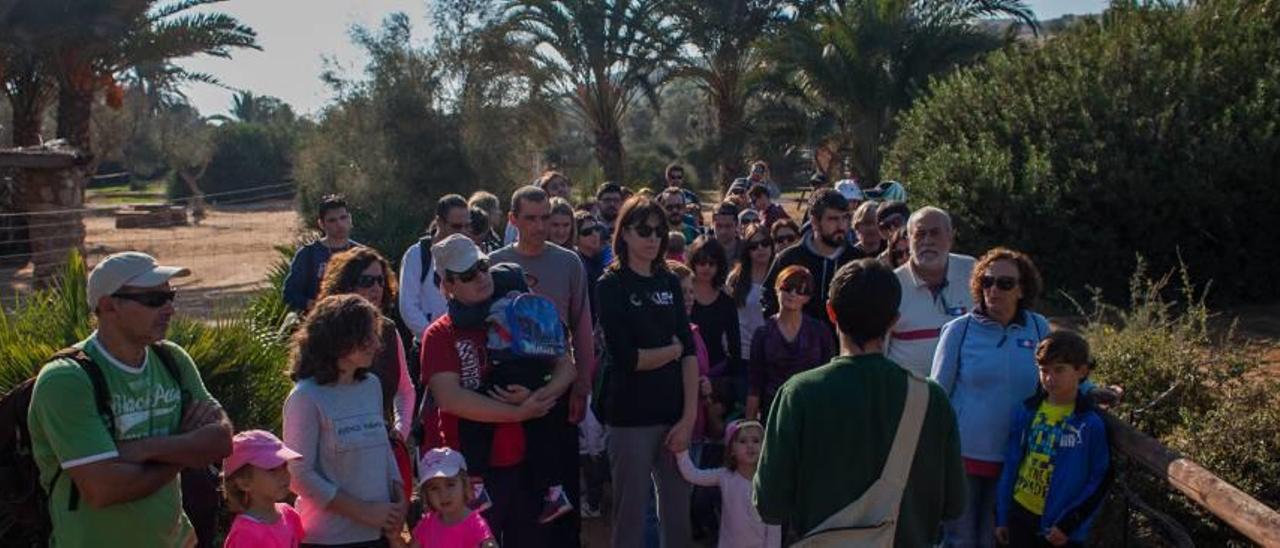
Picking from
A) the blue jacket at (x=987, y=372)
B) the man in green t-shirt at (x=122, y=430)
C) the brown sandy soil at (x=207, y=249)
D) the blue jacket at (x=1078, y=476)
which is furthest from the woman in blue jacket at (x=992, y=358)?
the brown sandy soil at (x=207, y=249)

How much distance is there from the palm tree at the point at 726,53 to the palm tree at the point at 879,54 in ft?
17.9

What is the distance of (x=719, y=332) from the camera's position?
21.0ft

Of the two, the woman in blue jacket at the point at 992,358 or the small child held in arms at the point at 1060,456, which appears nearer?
the small child held in arms at the point at 1060,456

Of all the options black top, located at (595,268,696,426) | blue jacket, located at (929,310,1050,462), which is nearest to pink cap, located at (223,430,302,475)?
black top, located at (595,268,696,426)

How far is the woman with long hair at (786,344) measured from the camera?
19.3 feet

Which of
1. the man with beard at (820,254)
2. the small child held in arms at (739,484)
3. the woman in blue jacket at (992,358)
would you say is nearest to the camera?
the woman in blue jacket at (992,358)

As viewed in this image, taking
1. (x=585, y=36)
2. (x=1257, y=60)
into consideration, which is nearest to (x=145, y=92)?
(x=585, y=36)

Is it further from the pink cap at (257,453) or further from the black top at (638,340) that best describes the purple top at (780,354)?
the pink cap at (257,453)

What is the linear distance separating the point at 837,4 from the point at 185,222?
18444 mm

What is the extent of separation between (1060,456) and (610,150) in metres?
23.3

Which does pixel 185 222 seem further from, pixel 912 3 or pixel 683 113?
pixel 683 113

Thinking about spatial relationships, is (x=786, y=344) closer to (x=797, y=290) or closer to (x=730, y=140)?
(x=797, y=290)

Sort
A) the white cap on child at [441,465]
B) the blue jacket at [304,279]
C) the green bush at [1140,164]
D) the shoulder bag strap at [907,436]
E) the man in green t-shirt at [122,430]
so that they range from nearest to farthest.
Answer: the shoulder bag strap at [907,436] < the man in green t-shirt at [122,430] < the white cap on child at [441,465] < the blue jacket at [304,279] < the green bush at [1140,164]

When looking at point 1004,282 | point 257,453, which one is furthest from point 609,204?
point 257,453
